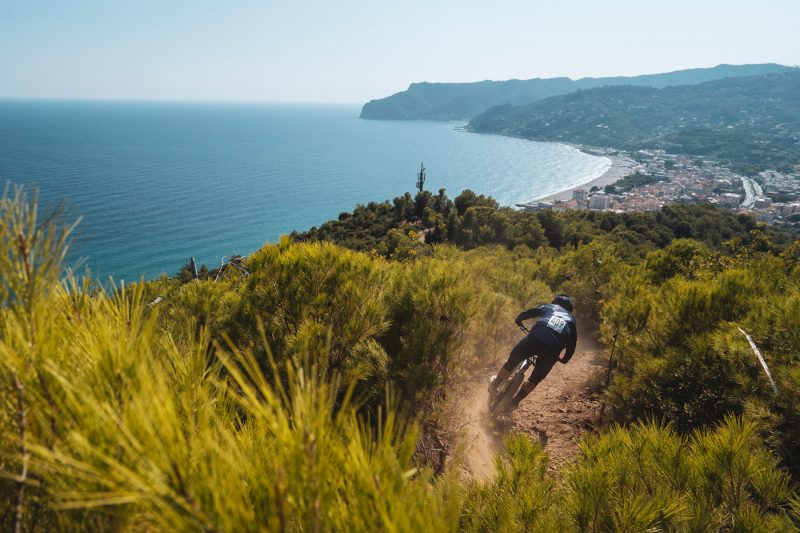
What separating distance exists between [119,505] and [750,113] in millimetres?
206607

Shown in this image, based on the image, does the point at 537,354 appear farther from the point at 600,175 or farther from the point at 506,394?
the point at 600,175

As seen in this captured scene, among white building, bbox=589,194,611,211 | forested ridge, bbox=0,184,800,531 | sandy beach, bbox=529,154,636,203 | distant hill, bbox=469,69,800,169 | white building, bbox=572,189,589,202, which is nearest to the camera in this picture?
forested ridge, bbox=0,184,800,531

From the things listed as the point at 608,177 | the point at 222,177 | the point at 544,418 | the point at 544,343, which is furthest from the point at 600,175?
the point at 544,343

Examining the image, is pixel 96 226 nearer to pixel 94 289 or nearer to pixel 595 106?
pixel 94 289

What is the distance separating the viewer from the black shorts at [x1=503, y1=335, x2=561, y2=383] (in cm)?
449

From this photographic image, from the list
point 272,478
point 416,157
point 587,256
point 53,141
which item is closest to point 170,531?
point 272,478

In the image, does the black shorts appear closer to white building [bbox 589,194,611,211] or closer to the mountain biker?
the mountain biker

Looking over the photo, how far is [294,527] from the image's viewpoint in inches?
40.7

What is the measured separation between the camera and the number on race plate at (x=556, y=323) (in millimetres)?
4551

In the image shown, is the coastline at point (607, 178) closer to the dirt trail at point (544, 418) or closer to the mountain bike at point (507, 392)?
the dirt trail at point (544, 418)

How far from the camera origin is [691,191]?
72500 millimetres

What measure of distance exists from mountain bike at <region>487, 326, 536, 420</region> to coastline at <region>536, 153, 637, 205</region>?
67332 mm

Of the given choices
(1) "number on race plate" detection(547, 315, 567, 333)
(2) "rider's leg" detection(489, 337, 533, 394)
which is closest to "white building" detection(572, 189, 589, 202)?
(1) "number on race plate" detection(547, 315, 567, 333)

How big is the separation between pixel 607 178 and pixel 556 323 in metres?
97.1
